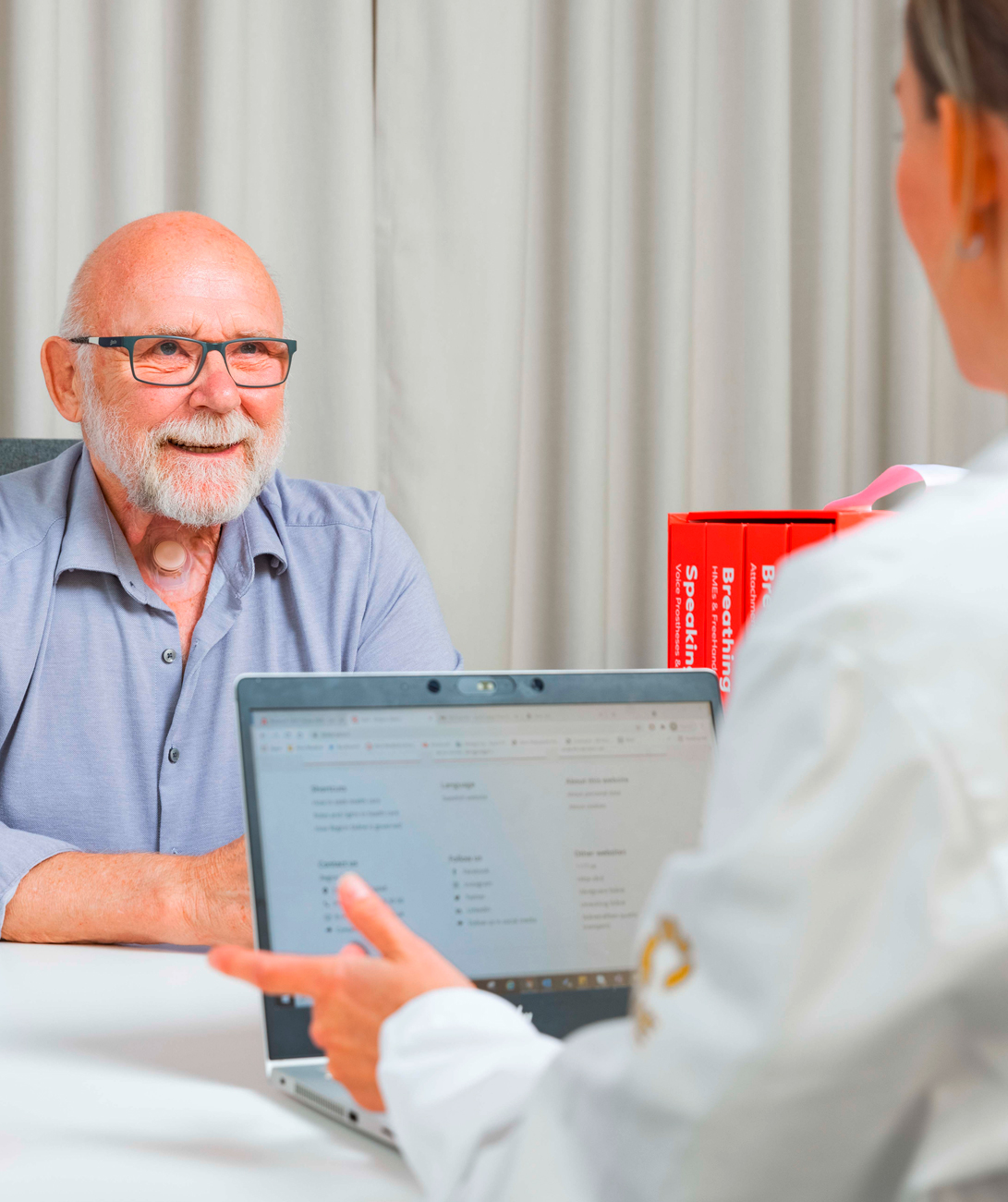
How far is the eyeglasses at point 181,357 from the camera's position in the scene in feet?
4.68

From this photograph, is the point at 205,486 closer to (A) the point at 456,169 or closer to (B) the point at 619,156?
(A) the point at 456,169

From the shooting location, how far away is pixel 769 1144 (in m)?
0.36

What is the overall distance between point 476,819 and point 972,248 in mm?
452

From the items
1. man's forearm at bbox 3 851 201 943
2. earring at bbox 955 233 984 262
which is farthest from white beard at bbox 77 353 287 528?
earring at bbox 955 233 984 262

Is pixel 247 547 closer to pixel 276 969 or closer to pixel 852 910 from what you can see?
pixel 276 969

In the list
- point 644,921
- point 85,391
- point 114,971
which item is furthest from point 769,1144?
point 85,391

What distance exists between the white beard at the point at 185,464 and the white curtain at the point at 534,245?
1.24 ft

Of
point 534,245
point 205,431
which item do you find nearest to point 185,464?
point 205,431

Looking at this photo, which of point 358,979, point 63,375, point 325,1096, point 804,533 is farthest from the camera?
point 63,375

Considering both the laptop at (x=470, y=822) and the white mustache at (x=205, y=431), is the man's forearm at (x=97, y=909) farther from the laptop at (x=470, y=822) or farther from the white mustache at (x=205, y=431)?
the white mustache at (x=205, y=431)

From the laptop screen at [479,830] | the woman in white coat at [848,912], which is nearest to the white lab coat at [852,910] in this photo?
the woman in white coat at [848,912]

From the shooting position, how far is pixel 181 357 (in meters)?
1.44

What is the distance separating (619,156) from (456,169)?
303mm

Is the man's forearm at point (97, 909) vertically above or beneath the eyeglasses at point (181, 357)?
beneath
